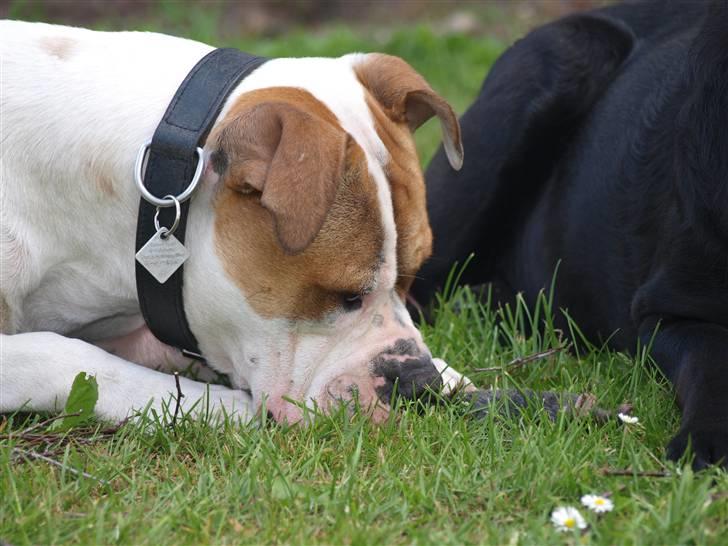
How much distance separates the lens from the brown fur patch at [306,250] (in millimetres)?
2924

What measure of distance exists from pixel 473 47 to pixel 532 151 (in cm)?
414

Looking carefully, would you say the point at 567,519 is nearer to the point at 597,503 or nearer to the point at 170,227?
the point at 597,503

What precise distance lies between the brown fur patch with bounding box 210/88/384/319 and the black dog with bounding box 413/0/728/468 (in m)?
0.91

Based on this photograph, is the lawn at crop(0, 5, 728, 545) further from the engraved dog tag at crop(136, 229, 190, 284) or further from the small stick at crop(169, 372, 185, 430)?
the engraved dog tag at crop(136, 229, 190, 284)

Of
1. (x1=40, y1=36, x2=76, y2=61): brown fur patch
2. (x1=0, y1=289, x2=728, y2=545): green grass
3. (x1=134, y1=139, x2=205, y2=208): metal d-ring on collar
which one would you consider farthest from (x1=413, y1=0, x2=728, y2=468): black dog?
(x1=40, y1=36, x2=76, y2=61): brown fur patch

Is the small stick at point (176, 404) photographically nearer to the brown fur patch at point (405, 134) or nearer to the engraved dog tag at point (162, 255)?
the engraved dog tag at point (162, 255)

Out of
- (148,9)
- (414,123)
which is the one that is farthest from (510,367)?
(148,9)

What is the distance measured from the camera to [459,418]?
304 centimetres

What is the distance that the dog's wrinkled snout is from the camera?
3.05 meters

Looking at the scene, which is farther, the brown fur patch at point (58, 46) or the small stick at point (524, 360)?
the small stick at point (524, 360)

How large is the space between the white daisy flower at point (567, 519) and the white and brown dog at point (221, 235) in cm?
68

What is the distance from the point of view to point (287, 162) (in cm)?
270

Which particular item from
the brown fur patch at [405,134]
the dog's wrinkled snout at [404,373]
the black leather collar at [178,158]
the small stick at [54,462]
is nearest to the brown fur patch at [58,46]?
the black leather collar at [178,158]

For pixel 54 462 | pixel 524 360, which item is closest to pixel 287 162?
pixel 54 462
